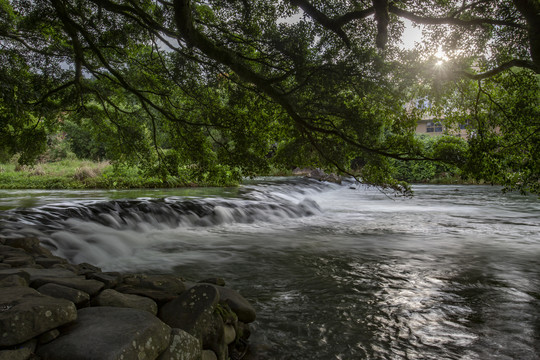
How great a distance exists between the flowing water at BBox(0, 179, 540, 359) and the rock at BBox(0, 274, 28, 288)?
1.84 m

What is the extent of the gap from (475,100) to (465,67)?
0.82 meters

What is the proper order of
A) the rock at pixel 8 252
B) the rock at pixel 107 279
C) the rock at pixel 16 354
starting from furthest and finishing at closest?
the rock at pixel 8 252 < the rock at pixel 107 279 < the rock at pixel 16 354

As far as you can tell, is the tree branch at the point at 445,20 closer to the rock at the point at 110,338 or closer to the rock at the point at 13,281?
the rock at the point at 110,338

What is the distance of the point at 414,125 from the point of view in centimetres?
723

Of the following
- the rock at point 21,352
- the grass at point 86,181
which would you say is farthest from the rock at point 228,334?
the grass at point 86,181

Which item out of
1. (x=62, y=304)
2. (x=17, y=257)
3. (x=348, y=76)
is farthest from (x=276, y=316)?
(x=348, y=76)

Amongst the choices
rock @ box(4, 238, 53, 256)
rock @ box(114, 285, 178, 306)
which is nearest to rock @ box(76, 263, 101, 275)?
rock @ box(114, 285, 178, 306)

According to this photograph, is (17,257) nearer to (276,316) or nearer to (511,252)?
(276,316)

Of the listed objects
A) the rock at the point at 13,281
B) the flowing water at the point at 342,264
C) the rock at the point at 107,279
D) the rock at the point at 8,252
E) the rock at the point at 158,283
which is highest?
the rock at the point at 13,281

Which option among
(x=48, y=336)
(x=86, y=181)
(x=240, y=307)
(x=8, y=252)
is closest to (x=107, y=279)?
(x=48, y=336)

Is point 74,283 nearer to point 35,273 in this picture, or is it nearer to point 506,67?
point 35,273

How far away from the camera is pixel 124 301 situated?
244cm

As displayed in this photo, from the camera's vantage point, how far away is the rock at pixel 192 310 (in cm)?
237

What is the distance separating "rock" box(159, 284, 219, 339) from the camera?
7.77ft
